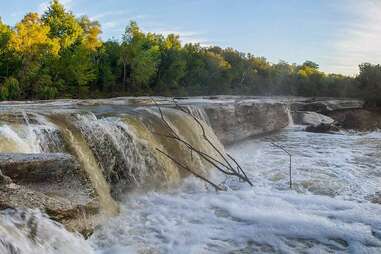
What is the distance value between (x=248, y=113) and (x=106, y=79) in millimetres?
31135

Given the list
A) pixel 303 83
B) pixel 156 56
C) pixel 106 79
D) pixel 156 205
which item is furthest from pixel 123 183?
pixel 303 83

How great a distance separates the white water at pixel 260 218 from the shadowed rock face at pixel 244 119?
5512 mm

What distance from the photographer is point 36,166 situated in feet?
16.8

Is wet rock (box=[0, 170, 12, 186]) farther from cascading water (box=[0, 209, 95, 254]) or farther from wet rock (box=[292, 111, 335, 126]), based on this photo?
wet rock (box=[292, 111, 335, 126])

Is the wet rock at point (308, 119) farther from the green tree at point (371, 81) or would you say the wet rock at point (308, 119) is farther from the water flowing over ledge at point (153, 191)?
the water flowing over ledge at point (153, 191)

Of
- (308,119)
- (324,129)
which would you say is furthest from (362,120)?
(324,129)

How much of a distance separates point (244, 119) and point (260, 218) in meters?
11.4

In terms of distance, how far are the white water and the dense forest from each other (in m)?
19.4

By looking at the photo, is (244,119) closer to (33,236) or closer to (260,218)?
(260,218)

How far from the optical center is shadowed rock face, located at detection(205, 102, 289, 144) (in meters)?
16.3

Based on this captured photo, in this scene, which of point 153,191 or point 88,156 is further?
point 153,191

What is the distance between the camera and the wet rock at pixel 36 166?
4.95 metres

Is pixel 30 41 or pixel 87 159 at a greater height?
pixel 30 41

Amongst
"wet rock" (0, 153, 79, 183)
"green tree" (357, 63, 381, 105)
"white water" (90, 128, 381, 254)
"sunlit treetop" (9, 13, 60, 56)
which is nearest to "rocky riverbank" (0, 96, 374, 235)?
"wet rock" (0, 153, 79, 183)
